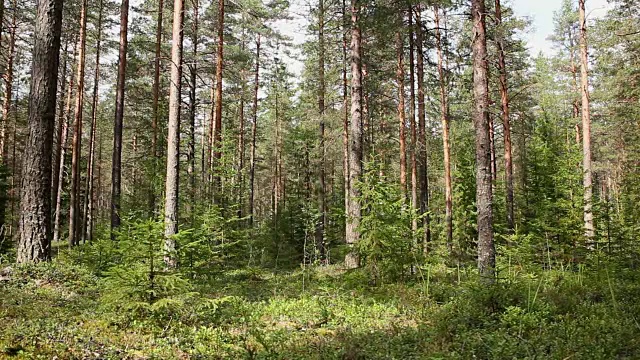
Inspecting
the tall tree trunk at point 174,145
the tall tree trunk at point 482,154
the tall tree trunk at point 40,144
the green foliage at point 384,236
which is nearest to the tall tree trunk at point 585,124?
the tall tree trunk at point 482,154

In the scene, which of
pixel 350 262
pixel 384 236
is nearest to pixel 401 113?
pixel 350 262

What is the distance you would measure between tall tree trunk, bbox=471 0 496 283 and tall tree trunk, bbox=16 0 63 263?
361 inches

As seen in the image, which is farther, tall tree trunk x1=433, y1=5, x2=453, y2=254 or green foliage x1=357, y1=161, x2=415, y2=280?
tall tree trunk x1=433, y1=5, x2=453, y2=254

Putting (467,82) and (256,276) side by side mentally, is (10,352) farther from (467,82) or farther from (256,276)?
(467,82)

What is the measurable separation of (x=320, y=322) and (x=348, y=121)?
17.2 meters

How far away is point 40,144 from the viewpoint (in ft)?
27.8

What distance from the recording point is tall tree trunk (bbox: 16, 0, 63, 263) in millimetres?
8250

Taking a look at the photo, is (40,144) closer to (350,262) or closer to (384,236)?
(384,236)

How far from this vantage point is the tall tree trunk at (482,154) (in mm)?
8828

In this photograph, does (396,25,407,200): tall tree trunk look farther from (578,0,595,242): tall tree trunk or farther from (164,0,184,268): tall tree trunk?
(164,0,184,268): tall tree trunk

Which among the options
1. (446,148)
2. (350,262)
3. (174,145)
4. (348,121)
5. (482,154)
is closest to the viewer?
(482,154)

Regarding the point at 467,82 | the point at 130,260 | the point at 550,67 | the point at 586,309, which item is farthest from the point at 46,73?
the point at 550,67

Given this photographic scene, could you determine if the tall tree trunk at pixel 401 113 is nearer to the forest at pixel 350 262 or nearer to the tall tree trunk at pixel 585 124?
the forest at pixel 350 262

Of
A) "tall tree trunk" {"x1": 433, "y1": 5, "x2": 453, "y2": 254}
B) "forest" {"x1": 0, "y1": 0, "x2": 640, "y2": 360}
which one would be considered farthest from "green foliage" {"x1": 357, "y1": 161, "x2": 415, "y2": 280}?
"tall tree trunk" {"x1": 433, "y1": 5, "x2": 453, "y2": 254}
